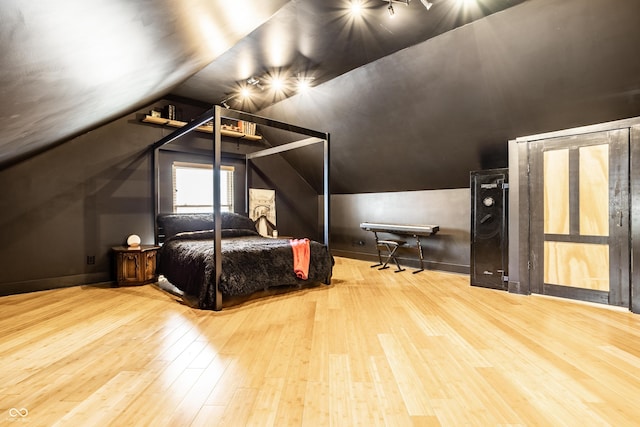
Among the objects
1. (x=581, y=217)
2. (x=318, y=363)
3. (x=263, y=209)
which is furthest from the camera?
(x=263, y=209)

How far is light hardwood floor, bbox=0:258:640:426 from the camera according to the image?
4.96ft

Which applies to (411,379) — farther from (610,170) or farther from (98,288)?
(98,288)

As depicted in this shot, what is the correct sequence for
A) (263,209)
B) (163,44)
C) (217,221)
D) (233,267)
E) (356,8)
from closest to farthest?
1. (163,44)
2. (356,8)
3. (217,221)
4. (233,267)
5. (263,209)

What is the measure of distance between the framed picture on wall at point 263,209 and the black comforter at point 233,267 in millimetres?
1753

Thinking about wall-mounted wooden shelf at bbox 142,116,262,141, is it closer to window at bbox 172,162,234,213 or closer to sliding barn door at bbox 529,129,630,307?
window at bbox 172,162,234,213

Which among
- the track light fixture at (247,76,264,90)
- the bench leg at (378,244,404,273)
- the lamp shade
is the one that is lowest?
the bench leg at (378,244,404,273)

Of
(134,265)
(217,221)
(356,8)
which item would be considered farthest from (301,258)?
(356,8)

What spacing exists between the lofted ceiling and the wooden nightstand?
158cm

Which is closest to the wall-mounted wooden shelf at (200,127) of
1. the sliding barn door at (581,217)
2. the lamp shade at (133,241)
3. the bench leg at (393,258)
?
the lamp shade at (133,241)

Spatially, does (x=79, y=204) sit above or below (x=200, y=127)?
below

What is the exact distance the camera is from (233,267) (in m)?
3.33

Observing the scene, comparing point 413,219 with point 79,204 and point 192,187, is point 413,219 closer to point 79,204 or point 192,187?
point 192,187

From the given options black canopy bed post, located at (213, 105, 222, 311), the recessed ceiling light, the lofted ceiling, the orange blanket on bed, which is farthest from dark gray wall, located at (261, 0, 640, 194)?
the orange blanket on bed

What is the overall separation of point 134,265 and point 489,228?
15.9ft
